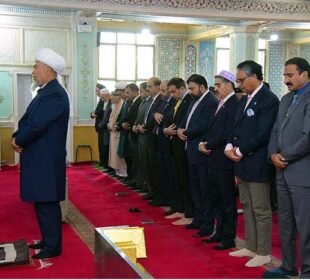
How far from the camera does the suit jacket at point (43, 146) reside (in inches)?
141

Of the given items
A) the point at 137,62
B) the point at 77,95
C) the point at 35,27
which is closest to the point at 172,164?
the point at 77,95

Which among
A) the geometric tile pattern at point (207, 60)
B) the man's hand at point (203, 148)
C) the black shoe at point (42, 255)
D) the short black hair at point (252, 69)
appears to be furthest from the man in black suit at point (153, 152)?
the geometric tile pattern at point (207, 60)

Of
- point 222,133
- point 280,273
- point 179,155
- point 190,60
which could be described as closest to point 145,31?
Answer: point 190,60

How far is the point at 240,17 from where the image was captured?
6754 millimetres

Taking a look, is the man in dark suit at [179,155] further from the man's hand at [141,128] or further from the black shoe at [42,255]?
the black shoe at [42,255]

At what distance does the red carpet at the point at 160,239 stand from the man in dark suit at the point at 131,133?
27cm

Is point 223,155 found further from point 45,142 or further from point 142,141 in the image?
point 142,141

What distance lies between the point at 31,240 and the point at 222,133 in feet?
6.52

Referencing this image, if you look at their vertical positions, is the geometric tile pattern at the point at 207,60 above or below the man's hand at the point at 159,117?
above

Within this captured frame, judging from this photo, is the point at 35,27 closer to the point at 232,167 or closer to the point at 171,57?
the point at 171,57

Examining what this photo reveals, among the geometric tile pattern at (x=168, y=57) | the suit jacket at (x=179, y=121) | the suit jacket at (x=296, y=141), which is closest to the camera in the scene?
the suit jacket at (x=296, y=141)

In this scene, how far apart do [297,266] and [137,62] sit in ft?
29.3

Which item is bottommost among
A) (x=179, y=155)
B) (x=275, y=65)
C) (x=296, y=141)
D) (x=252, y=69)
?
(x=179, y=155)

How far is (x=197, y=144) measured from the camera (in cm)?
436
